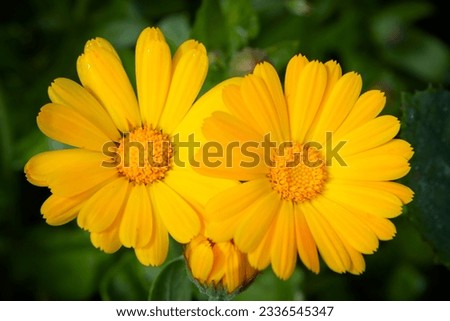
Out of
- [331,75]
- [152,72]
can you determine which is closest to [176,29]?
[152,72]

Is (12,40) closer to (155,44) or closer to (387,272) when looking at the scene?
(155,44)

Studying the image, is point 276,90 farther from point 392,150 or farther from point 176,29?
point 176,29

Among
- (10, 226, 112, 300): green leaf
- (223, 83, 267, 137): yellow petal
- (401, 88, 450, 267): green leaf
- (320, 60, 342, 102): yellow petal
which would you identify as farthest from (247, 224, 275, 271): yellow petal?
(10, 226, 112, 300): green leaf

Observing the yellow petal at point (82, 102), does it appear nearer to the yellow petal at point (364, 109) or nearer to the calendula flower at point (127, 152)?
the calendula flower at point (127, 152)

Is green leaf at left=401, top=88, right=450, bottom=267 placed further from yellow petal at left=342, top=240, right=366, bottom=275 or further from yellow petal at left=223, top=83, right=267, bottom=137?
yellow petal at left=223, top=83, right=267, bottom=137
